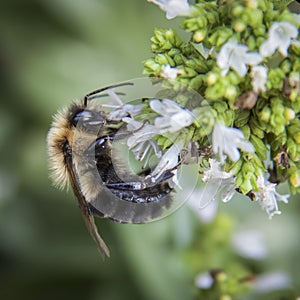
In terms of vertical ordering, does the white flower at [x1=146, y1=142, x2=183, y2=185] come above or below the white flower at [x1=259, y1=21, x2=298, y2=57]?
below

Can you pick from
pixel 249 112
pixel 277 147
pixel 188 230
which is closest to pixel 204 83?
pixel 249 112

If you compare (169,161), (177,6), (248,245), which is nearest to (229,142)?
(169,161)

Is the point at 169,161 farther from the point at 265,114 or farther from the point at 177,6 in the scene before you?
the point at 177,6

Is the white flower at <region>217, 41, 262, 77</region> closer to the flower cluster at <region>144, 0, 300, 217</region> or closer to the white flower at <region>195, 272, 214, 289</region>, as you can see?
the flower cluster at <region>144, 0, 300, 217</region>

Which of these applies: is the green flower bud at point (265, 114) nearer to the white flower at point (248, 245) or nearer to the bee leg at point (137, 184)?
the bee leg at point (137, 184)

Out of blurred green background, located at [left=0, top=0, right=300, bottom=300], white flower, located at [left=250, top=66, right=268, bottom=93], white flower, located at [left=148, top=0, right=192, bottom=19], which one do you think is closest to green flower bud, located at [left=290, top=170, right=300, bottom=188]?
white flower, located at [left=250, top=66, right=268, bottom=93]

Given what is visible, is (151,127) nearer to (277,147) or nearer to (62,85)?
(277,147)

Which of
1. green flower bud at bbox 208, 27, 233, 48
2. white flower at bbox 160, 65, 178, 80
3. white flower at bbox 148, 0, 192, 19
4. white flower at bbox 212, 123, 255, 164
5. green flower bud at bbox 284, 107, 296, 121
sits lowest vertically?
white flower at bbox 212, 123, 255, 164
